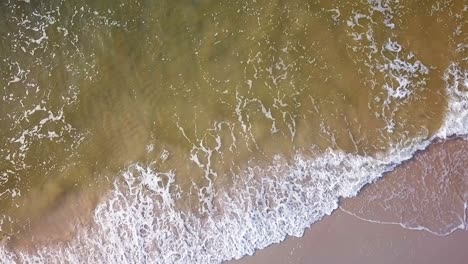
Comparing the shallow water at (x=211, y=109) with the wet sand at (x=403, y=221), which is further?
the shallow water at (x=211, y=109)

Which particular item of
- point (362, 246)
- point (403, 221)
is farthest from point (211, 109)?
point (403, 221)

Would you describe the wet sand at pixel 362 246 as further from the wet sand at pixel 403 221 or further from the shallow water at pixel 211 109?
the shallow water at pixel 211 109

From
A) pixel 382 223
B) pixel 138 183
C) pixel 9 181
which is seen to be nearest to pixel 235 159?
pixel 138 183

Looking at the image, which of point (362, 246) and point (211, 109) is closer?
point (362, 246)

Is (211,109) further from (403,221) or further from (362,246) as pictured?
(403,221)

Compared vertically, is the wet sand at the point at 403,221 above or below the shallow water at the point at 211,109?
below

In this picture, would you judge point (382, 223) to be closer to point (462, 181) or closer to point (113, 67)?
point (462, 181)

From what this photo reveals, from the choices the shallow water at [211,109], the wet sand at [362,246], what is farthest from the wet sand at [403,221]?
the shallow water at [211,109]
